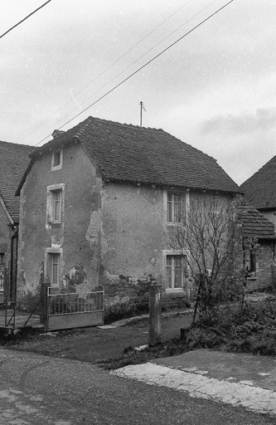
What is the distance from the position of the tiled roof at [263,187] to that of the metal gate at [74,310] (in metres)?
17.2

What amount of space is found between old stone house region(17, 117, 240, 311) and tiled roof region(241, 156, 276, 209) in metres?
10.5

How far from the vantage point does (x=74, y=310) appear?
16688 millimetres

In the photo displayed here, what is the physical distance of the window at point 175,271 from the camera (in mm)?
19812

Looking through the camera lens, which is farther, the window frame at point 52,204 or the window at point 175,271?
the window frame at point 52,204

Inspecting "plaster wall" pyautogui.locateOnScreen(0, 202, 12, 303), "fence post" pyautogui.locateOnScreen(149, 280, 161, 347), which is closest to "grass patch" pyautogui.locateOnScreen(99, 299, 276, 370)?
"fence post" pyautogui.locateOnScreen(149, 280, 161, 347)

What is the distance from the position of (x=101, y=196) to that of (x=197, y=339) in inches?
320

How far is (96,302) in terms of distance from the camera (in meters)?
17.3

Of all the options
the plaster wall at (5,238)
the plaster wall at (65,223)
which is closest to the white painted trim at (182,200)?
the plaster wall at (65,223)

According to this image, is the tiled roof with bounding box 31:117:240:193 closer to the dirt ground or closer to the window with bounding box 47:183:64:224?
the window with bounding box 47:183:64:224

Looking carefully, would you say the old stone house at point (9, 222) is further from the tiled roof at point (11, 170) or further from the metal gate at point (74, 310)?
the metal gate at point (74, 310)

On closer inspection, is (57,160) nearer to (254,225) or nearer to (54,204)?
(54,204)

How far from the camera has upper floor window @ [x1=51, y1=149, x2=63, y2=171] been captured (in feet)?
66.0

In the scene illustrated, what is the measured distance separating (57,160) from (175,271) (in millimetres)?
6405

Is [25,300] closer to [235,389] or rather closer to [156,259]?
[156,259]
